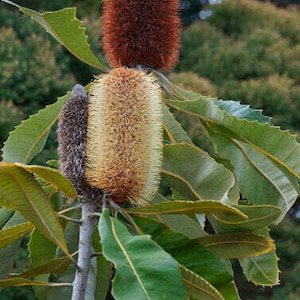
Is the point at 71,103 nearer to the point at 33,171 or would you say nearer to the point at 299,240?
the point at 33,171

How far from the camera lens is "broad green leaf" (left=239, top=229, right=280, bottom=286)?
1.17 meters

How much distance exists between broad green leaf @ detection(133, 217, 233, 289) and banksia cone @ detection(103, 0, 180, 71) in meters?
0.33

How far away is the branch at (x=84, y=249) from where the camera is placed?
956mm

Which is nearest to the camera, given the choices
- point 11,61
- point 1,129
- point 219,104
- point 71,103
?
point 71,103

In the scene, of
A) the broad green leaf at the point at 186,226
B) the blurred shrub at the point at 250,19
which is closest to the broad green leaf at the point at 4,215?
the broad green leaf at the point at 186,226

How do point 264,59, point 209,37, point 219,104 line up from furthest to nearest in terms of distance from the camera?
point 209,37, point 264,59, point 219,104

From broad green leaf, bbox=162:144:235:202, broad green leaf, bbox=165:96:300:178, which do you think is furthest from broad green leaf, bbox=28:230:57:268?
broad green leaf, bbox=165:96:300:178

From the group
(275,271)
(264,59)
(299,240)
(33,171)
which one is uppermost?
(33,171)

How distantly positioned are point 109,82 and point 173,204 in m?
0.18

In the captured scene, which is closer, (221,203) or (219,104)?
(221,203)

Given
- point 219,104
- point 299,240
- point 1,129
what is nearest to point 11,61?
point 1,129

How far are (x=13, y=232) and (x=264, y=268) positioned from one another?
392 millimetres

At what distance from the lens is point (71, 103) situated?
1.01 m

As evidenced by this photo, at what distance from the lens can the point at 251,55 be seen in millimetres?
5316
